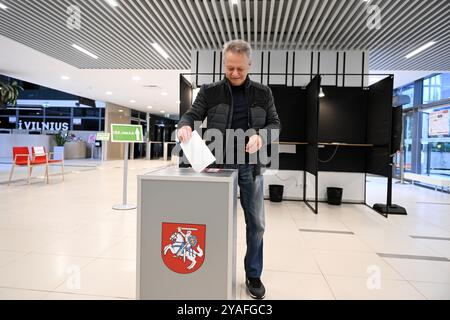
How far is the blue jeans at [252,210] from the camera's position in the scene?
A: 178 cm

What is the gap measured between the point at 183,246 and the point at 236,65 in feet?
3.38

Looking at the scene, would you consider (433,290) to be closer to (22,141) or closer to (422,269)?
(422,269)

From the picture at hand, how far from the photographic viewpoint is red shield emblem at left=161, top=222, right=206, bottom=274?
1.27 metres

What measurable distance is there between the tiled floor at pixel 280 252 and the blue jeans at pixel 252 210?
0.24 m

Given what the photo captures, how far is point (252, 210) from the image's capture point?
1826 mm

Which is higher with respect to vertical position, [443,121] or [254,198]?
[443,121]

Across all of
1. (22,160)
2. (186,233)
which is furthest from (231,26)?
(22,160)

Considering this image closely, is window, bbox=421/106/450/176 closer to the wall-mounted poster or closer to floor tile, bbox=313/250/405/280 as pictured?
the wall-mounted poster

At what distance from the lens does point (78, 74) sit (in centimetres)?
876

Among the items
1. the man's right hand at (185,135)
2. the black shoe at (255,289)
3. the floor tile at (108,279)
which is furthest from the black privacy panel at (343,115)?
the man's right hand at (185,135)

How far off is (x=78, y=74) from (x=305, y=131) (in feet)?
24.1

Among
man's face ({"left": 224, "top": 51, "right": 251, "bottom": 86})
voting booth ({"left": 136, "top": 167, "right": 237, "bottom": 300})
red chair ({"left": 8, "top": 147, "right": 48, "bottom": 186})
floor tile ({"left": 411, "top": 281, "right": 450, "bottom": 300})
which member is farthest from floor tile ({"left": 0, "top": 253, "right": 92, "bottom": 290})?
red chair ({"left": 8, "top": 147, "right": 48, "bottom": 186})
